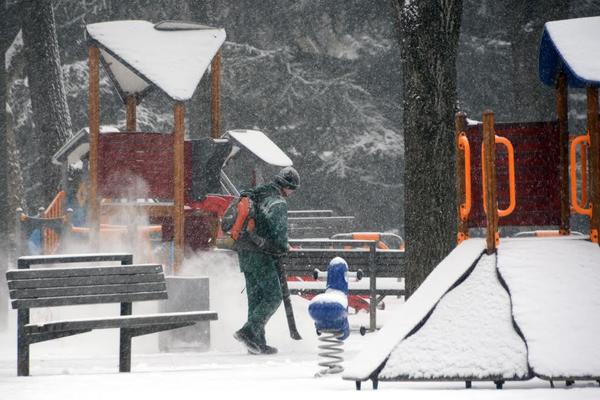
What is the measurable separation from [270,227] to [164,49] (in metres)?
3.63

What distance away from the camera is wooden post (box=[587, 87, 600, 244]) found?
7.63 m

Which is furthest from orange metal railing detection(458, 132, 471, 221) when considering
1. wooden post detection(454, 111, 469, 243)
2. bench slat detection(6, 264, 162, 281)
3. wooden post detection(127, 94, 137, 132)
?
wooden post detection(127, 94, 137, 132)

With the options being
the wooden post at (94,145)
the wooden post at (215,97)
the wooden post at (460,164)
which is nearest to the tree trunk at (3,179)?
the wooden post at (94,145)

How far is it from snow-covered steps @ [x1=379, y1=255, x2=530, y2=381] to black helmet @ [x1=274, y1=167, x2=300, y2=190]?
372 centimetres

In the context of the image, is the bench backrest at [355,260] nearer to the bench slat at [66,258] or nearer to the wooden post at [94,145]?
the wooden post at [94,145]

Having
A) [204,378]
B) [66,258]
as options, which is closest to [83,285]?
[66,258]

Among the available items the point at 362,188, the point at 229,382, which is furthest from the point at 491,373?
the point at 362,188

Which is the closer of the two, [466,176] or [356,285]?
[466,176]

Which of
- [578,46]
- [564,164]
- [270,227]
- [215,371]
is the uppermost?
[578,46]

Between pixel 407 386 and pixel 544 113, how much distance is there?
33.1 ft

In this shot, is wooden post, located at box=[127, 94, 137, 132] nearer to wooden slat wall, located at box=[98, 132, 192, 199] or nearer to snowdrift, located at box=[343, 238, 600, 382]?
wooden slat wall, located at box=[98, 132, 192, 199]

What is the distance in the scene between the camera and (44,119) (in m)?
20.5

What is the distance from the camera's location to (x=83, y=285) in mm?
9391

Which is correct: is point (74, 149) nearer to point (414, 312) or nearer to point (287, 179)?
point (287, 179)
